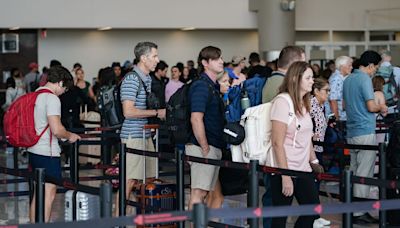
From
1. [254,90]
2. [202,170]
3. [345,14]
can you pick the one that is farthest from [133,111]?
[345,14]

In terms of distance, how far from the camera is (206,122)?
8.63 m

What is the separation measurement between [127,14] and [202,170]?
14994mm

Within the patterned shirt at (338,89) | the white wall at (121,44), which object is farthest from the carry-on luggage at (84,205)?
the white wall at (121,44)

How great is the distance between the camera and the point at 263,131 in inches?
309

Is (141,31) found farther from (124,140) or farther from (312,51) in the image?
(124,140)

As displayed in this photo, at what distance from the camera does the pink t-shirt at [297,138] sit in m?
7.47

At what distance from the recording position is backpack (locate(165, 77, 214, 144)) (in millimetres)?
8656

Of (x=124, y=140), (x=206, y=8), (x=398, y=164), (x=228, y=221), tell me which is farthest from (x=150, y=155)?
(x=206, y=8)

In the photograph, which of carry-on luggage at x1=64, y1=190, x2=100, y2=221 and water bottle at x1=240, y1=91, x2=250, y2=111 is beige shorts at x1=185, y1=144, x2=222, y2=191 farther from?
carry-on luggage at x1=64, y1=190, x2=100, y2=221

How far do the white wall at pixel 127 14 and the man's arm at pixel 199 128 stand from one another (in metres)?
14.4

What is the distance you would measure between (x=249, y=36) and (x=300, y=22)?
4.62 feet

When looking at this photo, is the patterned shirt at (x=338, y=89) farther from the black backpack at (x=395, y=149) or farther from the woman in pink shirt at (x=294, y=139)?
the woman in pink shirt at (x=294, y=139)

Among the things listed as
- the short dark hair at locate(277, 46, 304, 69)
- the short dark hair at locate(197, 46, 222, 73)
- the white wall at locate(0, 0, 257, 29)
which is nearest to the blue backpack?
the short dark hair at locate(197, 46, 222, 73)

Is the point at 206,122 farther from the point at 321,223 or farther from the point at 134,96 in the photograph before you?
the point at 321,223
